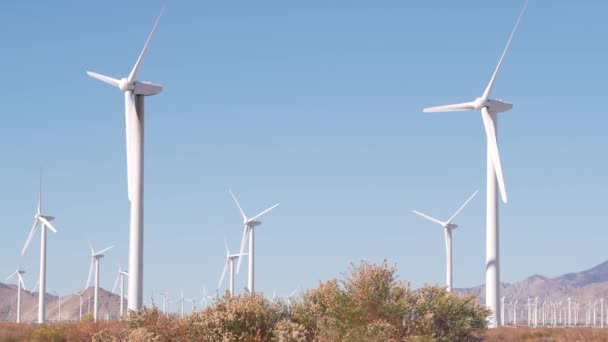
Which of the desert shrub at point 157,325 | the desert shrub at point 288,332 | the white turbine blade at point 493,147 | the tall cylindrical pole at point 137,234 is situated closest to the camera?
the desert shrub at point 288,332

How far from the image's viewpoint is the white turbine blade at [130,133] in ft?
211

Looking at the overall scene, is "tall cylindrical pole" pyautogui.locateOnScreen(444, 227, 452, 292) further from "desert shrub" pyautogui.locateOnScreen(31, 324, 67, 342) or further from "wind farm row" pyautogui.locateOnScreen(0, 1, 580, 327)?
"desert shrub" pyautogui.locateOnScreen(31, 324, 67, 342)

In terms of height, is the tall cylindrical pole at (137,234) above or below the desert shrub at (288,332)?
above

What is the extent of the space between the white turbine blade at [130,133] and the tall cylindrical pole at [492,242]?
2911cm

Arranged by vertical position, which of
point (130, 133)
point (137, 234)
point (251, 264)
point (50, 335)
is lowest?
point (50, 335)

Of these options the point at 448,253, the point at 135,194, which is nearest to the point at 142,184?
the point at 135,194

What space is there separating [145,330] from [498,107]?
5075 cm

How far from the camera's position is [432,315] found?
51.2 m

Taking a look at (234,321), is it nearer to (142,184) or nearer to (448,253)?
(142,184)

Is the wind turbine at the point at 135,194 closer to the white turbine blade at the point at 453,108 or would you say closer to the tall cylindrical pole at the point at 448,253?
the white turbine blade at the point at 453,108

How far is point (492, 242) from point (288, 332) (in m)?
39.3

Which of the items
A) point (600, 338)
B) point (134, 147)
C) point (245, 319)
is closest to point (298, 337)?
point (245, 319)

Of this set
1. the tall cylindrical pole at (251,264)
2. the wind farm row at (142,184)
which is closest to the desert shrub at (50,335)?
the wind farm row at (142,184)

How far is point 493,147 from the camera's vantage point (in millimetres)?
80125
